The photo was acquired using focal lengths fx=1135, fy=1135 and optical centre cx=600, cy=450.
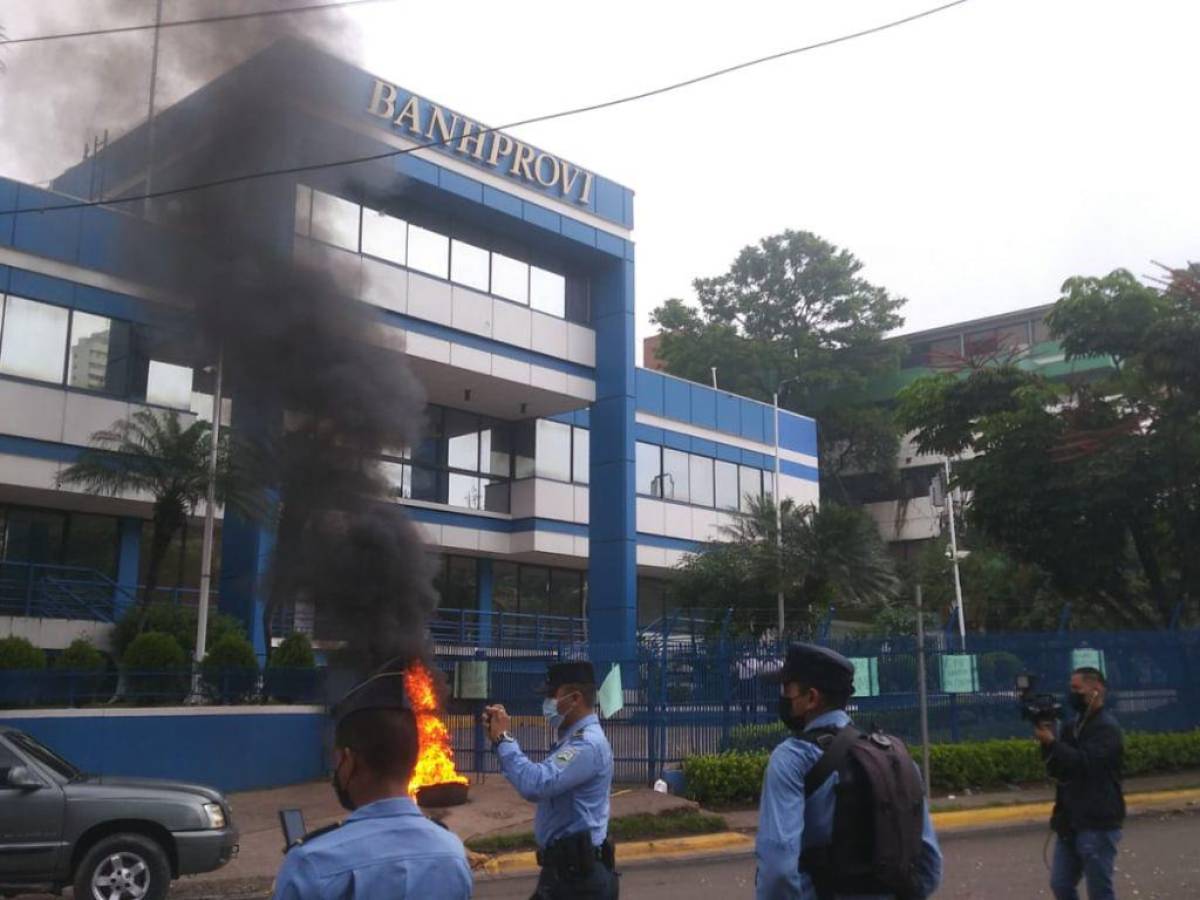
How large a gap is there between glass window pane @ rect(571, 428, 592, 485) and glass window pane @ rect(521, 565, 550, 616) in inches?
105

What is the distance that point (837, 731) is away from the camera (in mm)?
3471

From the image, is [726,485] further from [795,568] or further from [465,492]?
[465,492]

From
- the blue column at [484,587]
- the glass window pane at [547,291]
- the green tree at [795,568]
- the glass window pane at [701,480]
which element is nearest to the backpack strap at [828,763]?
the green tree at [795,568]

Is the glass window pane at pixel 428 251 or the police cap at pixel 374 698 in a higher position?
the glass window pane at pixel 428 251

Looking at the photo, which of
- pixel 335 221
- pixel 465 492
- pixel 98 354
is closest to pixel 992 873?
pixel 335 221

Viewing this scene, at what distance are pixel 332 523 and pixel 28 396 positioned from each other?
25.8 feet

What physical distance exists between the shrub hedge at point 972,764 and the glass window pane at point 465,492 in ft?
42.7

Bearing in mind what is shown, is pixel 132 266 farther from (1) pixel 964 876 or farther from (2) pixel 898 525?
(2) pixel 898 525

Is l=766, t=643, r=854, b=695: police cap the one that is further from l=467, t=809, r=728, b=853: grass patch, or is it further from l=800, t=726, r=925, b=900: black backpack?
l=467, t=809, r=728, b=853: grass patch

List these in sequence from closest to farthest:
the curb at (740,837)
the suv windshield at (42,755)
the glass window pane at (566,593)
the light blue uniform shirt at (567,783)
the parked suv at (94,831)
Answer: the light blue uniform shirt at (567,783) < the parked suv at (94,831) < the suv windshield at (42,755) < the curb at (740,837) < the glass window pane at (566,593)

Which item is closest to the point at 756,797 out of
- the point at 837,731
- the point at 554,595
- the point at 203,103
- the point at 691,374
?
the point at 837,731

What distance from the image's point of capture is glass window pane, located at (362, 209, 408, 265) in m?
21.8

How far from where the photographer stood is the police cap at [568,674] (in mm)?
4848

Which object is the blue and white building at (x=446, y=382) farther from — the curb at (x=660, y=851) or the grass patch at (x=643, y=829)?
the curb at (x=660, y=851)
